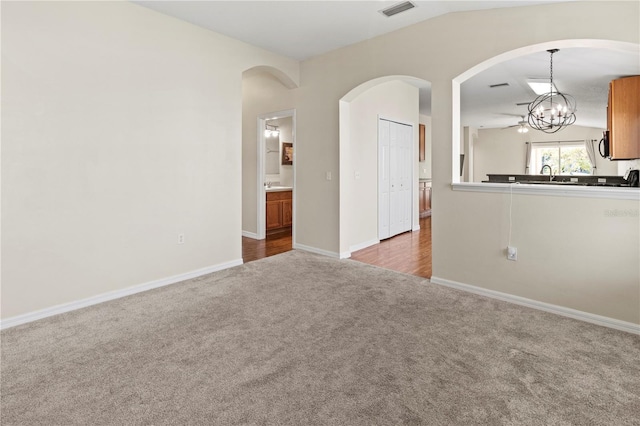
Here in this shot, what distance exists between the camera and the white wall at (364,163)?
4815mm

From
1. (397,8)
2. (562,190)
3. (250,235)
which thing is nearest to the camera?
(562,190)

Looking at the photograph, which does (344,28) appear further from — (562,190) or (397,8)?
(562,190)

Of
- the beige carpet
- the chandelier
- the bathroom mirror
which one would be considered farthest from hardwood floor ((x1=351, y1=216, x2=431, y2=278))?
the bathroom mirror

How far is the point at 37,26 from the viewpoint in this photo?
2.63 meters

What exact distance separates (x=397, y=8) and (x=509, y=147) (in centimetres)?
1002

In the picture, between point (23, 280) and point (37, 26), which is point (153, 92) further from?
point (23, 280)

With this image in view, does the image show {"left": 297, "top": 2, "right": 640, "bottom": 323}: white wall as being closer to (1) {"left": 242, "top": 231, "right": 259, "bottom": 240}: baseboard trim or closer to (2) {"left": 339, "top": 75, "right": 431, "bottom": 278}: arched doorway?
(2) {"left": 339, "top": 75, "right": 431, "bottom": 278}: arched doorway

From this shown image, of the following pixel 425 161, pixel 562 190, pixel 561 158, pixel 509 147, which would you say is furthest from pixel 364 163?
pixel 561 158

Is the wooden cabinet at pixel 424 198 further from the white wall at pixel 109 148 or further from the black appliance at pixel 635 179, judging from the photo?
the white wall at pixel 109 148

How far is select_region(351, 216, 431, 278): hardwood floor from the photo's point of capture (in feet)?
13.5

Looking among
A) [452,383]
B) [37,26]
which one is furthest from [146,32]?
[452,383]

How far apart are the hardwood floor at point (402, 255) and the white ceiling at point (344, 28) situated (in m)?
2.74

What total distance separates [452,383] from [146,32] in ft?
12.7

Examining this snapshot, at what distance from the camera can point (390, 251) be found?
196 inches
